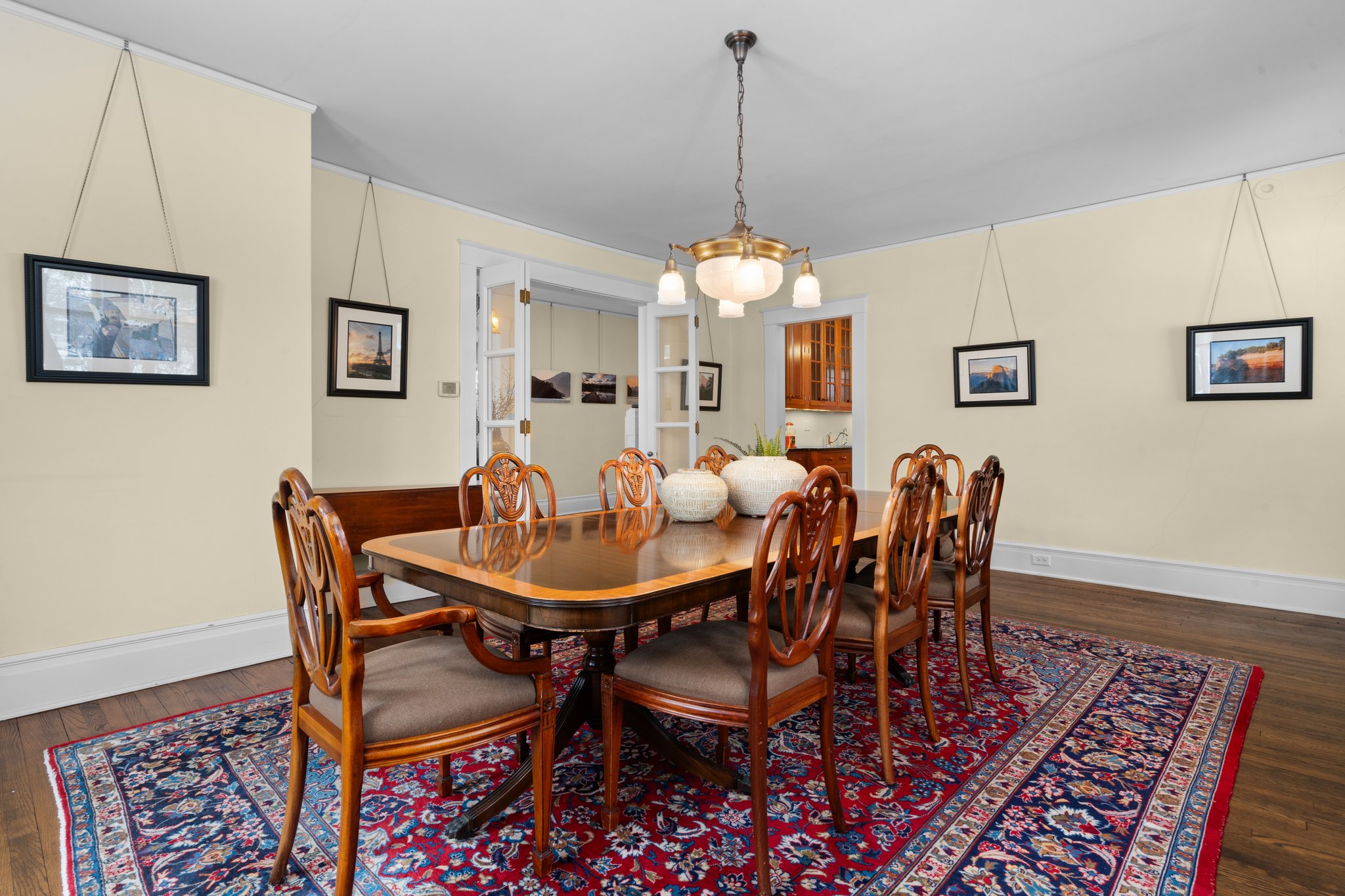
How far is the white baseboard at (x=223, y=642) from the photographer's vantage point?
2520mm

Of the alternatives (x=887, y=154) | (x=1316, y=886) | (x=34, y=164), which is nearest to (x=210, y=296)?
(x=34, y=164)

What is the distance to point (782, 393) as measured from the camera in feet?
20.6

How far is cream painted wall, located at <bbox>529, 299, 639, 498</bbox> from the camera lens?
308 inches

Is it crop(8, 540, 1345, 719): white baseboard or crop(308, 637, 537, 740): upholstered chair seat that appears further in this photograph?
crop(8, 540, 1345, 719): white baseboard

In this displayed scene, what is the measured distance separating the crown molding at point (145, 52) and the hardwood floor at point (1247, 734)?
2.67 meters

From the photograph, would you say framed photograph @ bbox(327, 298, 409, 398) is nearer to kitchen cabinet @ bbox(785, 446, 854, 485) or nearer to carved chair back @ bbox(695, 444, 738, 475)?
carved chair back @ bbox(695, 444, 738, 475)

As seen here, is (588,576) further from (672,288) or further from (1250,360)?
(1250,360)

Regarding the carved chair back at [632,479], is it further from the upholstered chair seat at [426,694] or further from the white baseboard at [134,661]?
the white baseboard at [134,661]

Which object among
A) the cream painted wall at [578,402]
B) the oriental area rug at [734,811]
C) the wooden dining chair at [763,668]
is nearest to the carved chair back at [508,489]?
the oriental area rug at [734,811]

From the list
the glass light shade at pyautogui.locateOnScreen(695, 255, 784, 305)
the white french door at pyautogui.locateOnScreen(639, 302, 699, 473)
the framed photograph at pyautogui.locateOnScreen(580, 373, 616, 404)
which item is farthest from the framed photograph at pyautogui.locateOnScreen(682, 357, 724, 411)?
the glass light shade at pyautogui.locateOnScreen(695, 255, 784, 305)

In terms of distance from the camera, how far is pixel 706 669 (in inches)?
64.3

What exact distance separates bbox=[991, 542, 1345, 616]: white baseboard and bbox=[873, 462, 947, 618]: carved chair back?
308cm

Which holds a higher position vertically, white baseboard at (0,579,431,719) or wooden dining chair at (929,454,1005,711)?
wooden dining chair at (929,454,1005,711)

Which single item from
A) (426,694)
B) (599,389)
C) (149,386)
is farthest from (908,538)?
(599,389)
